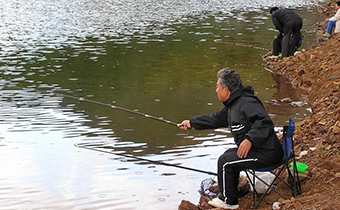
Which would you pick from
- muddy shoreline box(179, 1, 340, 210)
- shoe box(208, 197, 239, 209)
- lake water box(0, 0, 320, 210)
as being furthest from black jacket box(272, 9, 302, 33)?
shoe box(208, 197, 239, 209)

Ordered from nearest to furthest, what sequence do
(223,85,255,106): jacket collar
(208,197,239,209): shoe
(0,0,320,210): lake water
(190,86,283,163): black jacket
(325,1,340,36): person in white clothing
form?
(190,86,283,163): black jacket, (223,85,255,106): jacket collar, (208,197,239,209): shoe, (0,0,320,210): lake water, (325,1,340,36): person in white clothing

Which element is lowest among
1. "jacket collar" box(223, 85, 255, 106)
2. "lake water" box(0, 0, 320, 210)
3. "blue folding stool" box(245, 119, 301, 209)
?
Result: "lake water" box(0, 0, 320, 210)

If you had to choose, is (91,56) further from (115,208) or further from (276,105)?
(115,208)

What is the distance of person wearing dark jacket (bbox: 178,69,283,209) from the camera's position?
18.9 feet

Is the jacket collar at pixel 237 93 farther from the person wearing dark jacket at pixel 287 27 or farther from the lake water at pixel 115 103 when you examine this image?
the person wearing dark jacket at pixel 287 27

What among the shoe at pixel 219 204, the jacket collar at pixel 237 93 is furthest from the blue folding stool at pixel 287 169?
the jacket collar at pixel 237 93

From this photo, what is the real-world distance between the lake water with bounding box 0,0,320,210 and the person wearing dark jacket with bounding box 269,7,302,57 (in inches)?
41.1

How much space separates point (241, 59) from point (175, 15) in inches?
565

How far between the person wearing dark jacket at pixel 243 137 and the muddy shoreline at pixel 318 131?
443mm

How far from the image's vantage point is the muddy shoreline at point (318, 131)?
236 inches

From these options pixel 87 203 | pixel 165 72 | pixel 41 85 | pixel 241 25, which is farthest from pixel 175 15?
pixel 87 203

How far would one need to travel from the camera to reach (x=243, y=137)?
5926 millimetres

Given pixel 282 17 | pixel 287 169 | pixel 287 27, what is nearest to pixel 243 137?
pixel 287 169

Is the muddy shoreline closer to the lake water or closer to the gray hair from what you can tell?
the lake water
